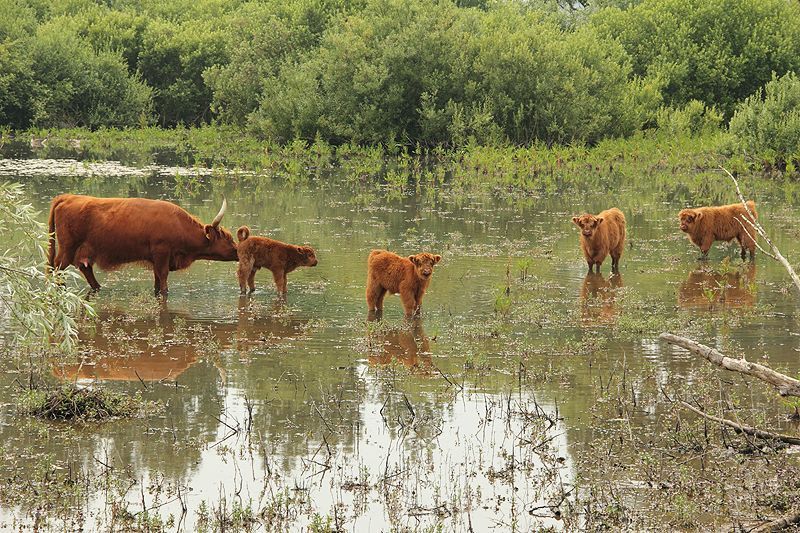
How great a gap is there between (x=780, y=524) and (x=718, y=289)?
28.8 ft

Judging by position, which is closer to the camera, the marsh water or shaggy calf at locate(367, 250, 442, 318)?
the marsh water

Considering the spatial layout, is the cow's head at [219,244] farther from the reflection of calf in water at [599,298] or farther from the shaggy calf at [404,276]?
the reflection of calf in water at [599,298]

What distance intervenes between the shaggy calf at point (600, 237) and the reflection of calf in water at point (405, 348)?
392 cm

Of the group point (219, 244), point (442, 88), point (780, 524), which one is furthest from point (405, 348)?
point (442, 88)

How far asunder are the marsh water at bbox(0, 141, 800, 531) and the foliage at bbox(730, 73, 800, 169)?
980 centimetres

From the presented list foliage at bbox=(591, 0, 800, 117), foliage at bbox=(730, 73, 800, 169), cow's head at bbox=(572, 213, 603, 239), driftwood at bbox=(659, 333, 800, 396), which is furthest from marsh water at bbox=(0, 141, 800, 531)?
foliage at bbox=(591, 0, 800, 117)

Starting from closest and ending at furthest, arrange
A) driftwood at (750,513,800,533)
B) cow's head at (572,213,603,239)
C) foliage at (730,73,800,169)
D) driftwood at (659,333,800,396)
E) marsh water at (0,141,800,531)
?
driftwood at (750,513,800,533) → driftwood at (659,333,800,396) → marsh water at (0,141,800,531) → cow's head at (572,213,603,239) → foliage at (730,73,800,169)

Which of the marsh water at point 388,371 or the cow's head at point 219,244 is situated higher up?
the cow's head at point 219,244

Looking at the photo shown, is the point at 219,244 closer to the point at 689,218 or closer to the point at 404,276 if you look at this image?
the point at 404,276

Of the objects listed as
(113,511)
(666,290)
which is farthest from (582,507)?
(666,290)

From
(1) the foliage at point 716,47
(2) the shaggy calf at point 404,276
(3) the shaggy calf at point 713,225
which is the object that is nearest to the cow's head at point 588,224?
(3) the shaggy calf at point 713,225

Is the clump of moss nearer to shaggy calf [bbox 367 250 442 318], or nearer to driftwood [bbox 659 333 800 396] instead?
driftwood [bbox 659 333 800 396]

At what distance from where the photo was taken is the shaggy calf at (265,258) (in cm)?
1409

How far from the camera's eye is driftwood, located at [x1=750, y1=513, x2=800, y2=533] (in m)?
6.28
